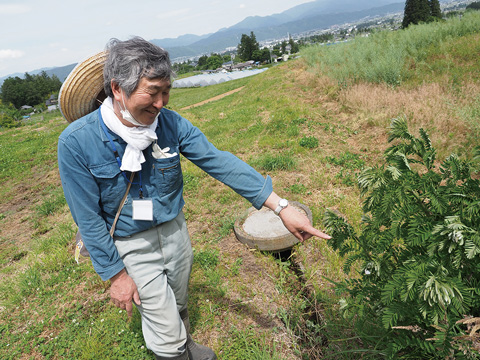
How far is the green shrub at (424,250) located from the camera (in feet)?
3.81

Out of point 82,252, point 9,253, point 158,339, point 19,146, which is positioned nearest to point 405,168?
point 158,339

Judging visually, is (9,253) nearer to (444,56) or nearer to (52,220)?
(52,220)

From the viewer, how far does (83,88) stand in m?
2.32

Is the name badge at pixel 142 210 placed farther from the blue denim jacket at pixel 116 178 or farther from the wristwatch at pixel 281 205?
the wristwatch at pixel 281 205

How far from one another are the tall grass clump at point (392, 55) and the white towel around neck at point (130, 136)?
29.0 feet

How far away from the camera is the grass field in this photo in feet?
9.84

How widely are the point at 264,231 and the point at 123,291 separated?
7.90 feet

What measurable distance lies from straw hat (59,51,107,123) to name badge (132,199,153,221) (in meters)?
0.95

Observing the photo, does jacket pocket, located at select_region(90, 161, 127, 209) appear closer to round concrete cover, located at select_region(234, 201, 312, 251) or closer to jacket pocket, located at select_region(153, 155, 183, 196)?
jacket pocket, located at select_region(153, 155, 183, 196)

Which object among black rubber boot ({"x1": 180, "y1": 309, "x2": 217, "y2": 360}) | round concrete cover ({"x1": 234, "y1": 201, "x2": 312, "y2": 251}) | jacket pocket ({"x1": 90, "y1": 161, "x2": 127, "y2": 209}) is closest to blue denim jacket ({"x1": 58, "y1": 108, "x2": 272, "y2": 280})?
jacket pocket ({"x1": 90, "y1": 161, "x2": 127, "y2": 209})

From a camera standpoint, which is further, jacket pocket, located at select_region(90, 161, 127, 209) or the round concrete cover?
the round concrete cover

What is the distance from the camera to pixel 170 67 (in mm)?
1937

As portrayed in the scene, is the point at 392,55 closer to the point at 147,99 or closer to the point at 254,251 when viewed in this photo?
the point at 254,251

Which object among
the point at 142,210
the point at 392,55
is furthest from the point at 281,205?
the point at 392,55
